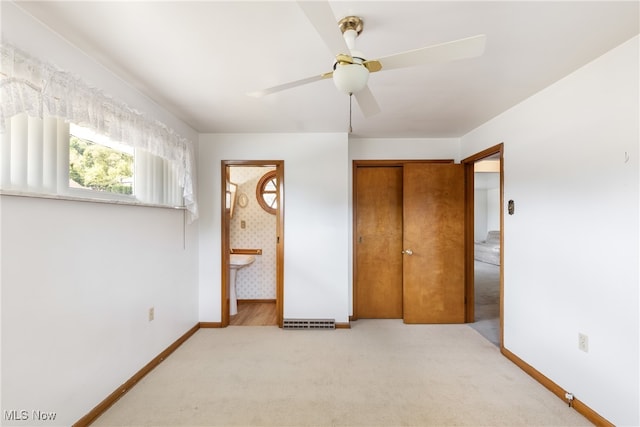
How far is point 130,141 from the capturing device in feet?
6.53

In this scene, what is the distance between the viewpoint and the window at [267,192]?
418cm

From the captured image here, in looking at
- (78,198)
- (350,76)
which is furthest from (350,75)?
(78,198)

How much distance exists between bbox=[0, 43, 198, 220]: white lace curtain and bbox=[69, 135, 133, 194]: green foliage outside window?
144mm

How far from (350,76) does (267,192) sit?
10.4 ft

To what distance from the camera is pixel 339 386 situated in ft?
6.82

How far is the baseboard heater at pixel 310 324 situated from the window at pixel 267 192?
166 cm

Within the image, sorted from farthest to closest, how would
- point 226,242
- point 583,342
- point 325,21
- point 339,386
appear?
point 226,242 → point 339,386 → point 583,342 → point 325,21

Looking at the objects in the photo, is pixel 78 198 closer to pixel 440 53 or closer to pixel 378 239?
pixel 440 53

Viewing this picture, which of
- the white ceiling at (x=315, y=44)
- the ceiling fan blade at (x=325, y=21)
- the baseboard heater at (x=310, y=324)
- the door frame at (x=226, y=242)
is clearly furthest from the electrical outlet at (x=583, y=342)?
the door frame at (x=226, y=242)

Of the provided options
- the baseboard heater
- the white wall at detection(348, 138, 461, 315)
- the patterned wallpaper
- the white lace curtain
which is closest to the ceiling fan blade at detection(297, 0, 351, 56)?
the white lace curtain

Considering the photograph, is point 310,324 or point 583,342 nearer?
point 583,342

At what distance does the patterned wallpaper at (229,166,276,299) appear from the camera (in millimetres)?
4234

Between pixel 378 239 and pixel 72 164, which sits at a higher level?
pixel 72 164

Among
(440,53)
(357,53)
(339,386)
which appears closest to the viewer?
(440,53)
